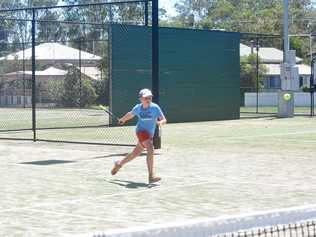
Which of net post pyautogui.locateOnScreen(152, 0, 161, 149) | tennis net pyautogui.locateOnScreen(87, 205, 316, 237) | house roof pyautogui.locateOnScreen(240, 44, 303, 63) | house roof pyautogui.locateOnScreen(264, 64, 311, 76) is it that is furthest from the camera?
house roof pyautogui.locateOnScreen(240, 44, 303, 63)

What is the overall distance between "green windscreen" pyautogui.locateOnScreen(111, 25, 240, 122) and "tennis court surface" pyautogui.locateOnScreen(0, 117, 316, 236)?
7.71 metres

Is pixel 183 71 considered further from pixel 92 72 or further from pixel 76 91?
pixel 76 91

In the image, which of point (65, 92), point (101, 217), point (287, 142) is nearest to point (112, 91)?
point (65, 92)

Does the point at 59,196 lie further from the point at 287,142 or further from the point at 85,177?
the point at 287,142

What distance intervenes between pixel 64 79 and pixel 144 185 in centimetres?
1717

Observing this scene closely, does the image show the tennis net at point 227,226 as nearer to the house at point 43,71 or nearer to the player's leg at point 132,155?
the player's leg at point 132,155

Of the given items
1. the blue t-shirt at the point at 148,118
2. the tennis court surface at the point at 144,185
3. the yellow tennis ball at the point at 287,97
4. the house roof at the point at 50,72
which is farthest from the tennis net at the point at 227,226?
the yellow tennis ball at the point at 287,97

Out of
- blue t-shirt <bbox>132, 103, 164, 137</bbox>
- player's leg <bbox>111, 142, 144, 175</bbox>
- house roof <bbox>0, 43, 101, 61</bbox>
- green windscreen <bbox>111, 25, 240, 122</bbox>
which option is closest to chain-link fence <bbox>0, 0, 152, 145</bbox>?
house roof <bbox>0, 43, 101, 61</bbox>

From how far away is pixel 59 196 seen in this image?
11164 millimetres

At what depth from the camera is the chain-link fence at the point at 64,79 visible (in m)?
24.1

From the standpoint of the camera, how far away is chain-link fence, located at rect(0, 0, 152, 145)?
2409cm

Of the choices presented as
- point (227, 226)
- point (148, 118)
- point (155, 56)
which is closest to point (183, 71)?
point (155, 56)

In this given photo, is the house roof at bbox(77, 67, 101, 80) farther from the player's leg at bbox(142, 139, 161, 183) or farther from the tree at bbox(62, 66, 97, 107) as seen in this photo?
the player's leg at bbox(142, 139, 161, 183)

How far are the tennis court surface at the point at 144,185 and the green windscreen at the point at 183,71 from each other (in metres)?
7.71
